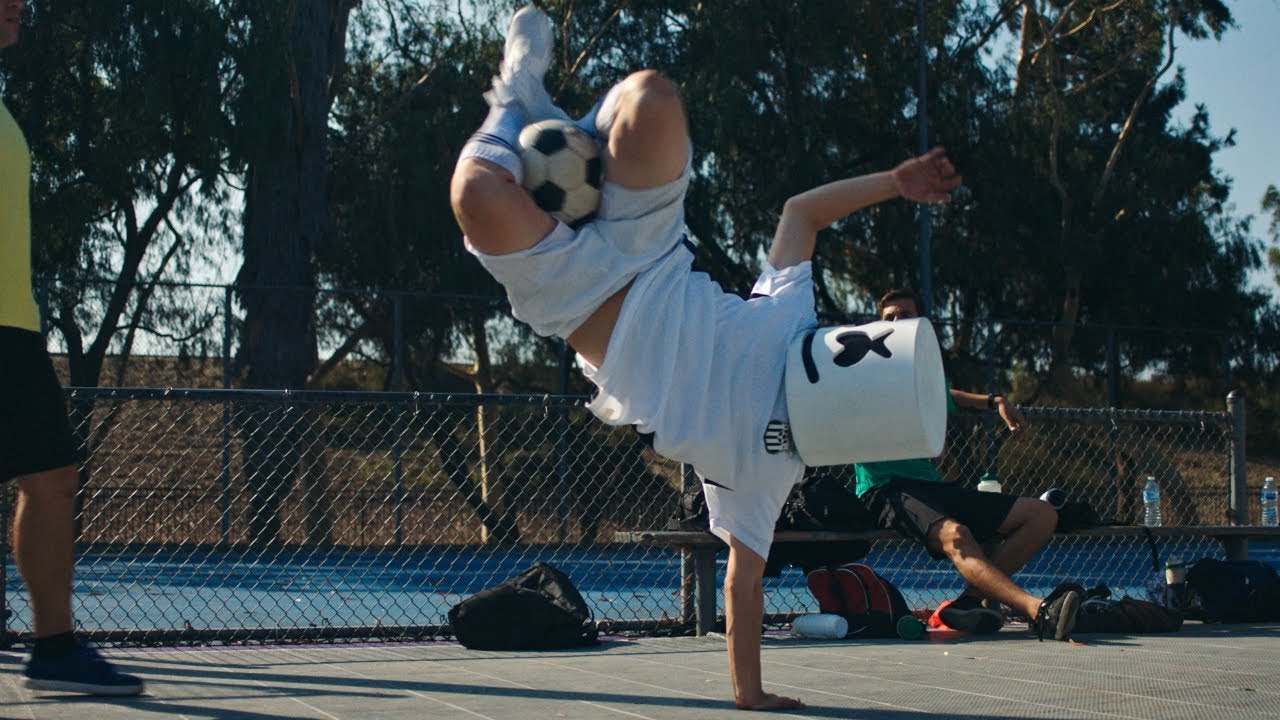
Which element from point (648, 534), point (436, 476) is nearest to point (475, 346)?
point (436, 476)

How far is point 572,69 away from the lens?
20.4 metres

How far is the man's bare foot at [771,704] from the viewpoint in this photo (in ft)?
11.9

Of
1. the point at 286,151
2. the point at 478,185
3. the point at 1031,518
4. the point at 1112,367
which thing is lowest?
the point at 1031,518

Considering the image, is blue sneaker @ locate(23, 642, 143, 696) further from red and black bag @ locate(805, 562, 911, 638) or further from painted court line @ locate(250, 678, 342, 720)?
red and black bag @ locate(805, 562, 911, 638)

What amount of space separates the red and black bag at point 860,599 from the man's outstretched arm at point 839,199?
276 centimetres

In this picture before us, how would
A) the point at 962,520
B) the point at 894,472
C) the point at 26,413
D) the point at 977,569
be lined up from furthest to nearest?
the point at 894,472 < the point at 962,520 < the point at 977,569 < the point at 26,413

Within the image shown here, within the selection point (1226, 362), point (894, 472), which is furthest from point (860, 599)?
point (1226, 362)

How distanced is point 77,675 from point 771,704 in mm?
2129

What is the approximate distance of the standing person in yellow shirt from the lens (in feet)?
12.4

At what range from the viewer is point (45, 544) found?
3820 millimetres

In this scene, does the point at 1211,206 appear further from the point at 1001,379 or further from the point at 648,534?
the point at 648,534

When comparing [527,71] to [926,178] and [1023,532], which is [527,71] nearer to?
[926,178]

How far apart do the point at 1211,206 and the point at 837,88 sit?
885cm

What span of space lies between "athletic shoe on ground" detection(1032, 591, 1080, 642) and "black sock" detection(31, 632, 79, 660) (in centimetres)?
391
